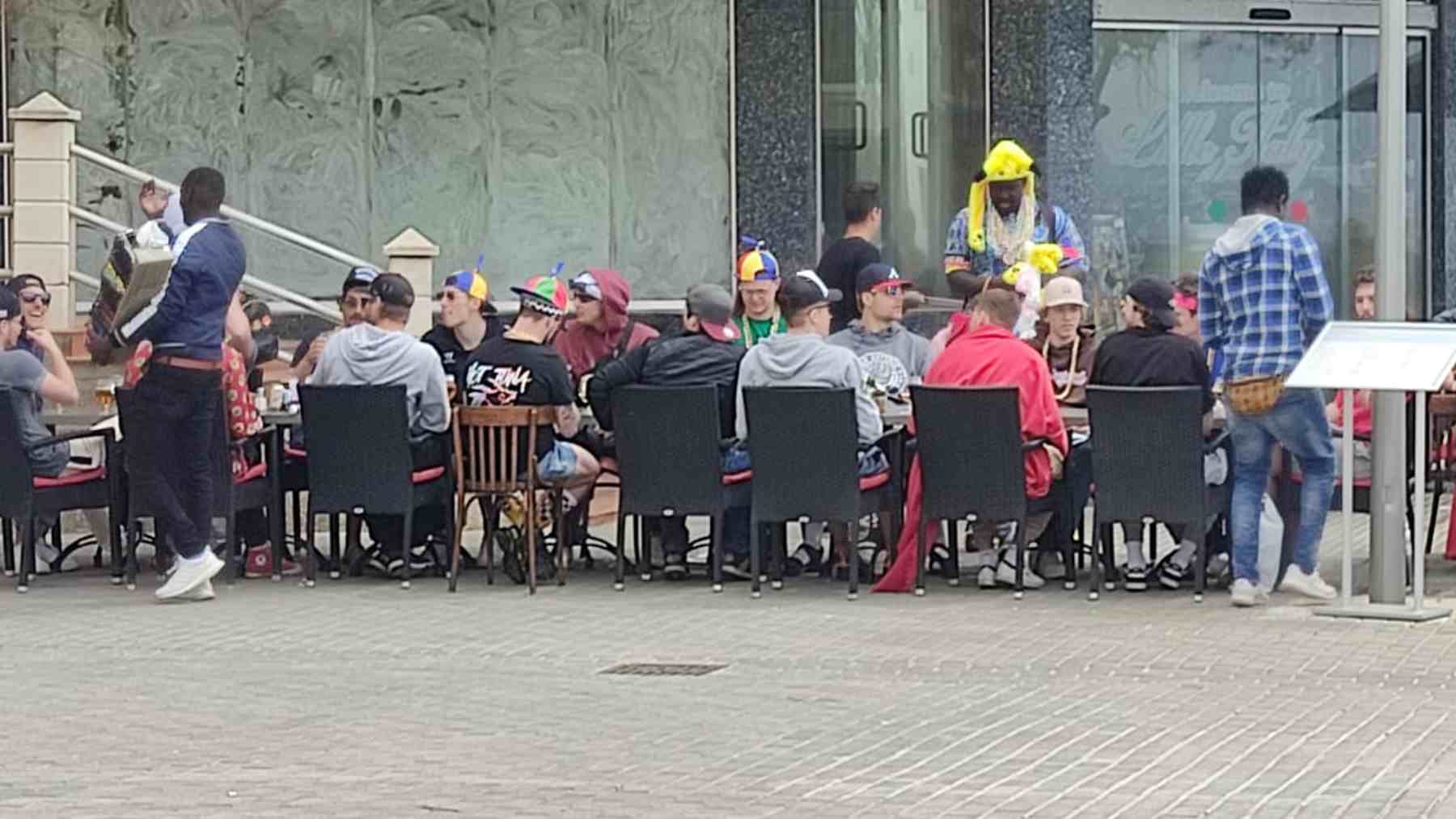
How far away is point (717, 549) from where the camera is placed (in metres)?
13.4

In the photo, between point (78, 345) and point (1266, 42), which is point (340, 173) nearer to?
point (78, 345)

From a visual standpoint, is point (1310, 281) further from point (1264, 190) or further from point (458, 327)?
point (458, 327)

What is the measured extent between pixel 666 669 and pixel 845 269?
5930 mm

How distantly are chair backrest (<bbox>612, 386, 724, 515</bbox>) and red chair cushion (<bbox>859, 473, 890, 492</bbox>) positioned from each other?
2.14 ft

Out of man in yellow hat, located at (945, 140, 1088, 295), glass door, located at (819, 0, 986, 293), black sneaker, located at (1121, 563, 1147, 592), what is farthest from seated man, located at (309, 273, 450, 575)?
glass door, located at (819, 0, 986, 293)

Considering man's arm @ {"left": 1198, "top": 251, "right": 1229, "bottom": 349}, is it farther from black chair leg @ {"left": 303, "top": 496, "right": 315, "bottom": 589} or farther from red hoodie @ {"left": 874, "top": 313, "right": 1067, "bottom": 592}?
black chair leg @ {"left": 303, "top": 496, "right": 315, "bottom": 589}

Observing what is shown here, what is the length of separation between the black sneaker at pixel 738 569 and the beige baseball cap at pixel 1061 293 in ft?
6.32

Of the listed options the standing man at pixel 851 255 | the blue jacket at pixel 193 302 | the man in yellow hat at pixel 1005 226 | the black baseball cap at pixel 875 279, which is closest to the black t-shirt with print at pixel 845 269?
the standing man at pixel 851 255

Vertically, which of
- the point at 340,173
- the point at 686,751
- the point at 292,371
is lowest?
the point at 686,751

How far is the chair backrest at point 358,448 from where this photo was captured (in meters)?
13.5

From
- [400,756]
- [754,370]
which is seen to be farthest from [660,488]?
[400,756]

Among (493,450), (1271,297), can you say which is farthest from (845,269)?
(1271,297)

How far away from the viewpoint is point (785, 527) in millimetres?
13922

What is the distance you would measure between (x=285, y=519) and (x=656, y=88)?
314 inches
